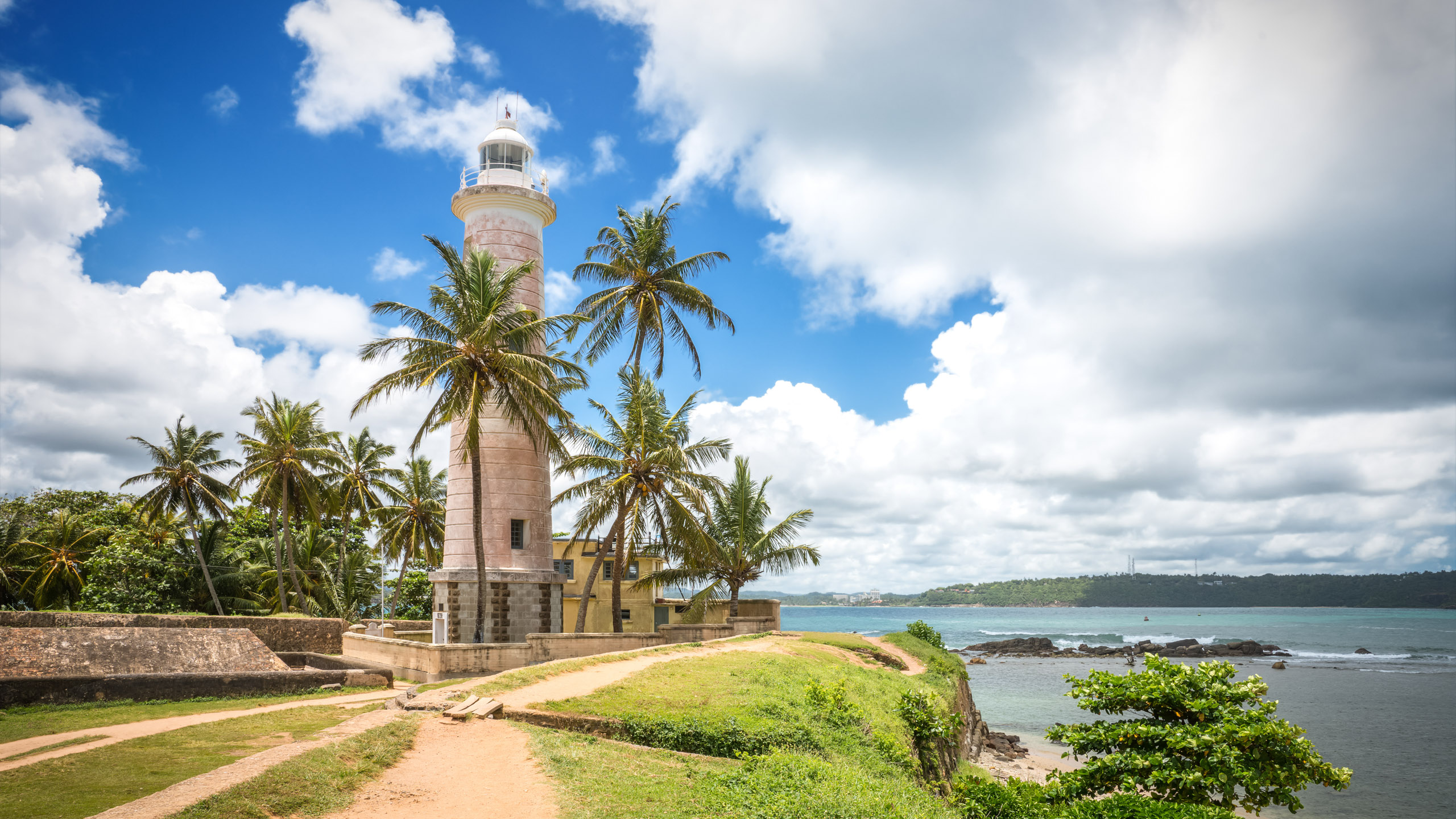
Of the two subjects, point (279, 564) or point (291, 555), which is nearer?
point (291, 555)

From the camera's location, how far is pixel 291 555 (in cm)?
3234

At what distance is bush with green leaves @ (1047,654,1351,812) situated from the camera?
8.09 m

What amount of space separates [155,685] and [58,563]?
71.4ft

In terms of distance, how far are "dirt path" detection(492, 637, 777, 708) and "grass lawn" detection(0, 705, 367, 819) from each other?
3.13 meters

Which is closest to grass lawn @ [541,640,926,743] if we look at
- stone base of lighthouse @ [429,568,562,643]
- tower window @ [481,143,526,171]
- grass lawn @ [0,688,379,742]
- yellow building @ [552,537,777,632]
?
grass lawn @ [0,688,379,742]

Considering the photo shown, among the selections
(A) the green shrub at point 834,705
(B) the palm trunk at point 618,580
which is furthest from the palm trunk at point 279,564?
(A) the green shrub at point 834,705

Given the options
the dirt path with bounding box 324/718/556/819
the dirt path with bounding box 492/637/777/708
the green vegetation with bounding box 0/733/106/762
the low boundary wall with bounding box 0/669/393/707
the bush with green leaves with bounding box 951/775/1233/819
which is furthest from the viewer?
the low boundary wall with bounding box 0/669/393/707

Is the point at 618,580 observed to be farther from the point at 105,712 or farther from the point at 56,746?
the point at 56,746

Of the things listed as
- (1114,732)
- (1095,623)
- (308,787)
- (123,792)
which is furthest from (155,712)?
(1095,623)

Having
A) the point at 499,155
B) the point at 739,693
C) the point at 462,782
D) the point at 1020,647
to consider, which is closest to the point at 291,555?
the point at 499,155

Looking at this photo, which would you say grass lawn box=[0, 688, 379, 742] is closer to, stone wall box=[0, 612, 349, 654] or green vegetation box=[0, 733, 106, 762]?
green vegetation box=[0, 733, 106, 762]

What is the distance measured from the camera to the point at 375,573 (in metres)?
39.8

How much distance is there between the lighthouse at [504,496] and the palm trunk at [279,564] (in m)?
12.3

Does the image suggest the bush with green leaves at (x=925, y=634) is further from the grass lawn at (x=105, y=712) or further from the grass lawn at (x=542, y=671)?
the grass lawn at (x=105, y=712)
